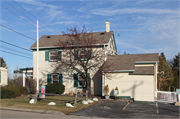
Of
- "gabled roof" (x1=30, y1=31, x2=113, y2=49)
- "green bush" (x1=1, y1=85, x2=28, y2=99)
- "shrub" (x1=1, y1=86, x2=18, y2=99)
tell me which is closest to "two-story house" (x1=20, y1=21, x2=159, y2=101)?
"gabled roof" (x1=30, y1=31, x2=113, y2=49)

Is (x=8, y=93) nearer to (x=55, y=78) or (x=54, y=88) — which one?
(x=54, y=88)

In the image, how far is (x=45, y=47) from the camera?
22266 millimetres

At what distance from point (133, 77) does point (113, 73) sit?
207 cm

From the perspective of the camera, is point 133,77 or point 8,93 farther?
point 133,77

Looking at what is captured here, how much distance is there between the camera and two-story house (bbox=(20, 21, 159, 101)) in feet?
57.8

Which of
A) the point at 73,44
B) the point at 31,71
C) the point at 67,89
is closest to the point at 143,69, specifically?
the point at 73,44

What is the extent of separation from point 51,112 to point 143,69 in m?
10.8

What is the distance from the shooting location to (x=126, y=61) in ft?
65.7

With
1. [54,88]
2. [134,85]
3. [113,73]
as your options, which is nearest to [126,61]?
[113,73]

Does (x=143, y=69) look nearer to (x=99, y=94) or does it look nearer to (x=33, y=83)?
(x=99, y=94)

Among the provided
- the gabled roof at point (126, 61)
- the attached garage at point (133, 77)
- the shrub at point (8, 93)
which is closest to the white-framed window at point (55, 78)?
the shrub at point (8, 93)

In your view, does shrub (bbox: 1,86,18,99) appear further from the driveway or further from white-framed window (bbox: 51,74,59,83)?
the driveway

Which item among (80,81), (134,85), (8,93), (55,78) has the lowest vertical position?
(8,93)

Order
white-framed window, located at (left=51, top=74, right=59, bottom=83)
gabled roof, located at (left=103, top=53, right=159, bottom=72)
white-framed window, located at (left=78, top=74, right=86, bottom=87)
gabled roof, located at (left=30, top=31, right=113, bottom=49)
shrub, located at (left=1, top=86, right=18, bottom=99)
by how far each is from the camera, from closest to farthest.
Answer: shrub, located at (left=1, top=86, right=18, bottom=99), gabled roof, located at (left=103, top=53, right=159, bottom=72), white-framed window, located at (left=78, top=74, right=86, bottom=87), gabled roof, located at (left=30, top=31, right=113, bottom=49), white-framed window, located at (left=51, top=74, right=59, bottom=83)
